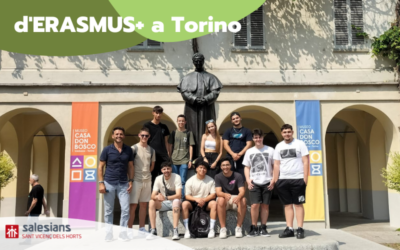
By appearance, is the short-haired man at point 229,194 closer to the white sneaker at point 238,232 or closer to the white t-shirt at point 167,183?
the white sneaker at point 238,232

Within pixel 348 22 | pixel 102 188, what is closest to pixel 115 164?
pixel 102 188

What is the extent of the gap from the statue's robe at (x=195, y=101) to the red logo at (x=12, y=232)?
7859mm

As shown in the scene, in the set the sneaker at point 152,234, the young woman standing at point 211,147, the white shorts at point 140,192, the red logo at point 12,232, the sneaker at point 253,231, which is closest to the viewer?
the sneaker at point 152,234

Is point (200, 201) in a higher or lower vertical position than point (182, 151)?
lower

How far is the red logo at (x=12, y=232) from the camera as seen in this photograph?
12.5 meters

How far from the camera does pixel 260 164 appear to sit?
693 centimetres

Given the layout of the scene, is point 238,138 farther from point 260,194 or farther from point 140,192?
point 140,192

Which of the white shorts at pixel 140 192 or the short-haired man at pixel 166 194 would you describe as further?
the white shorts at pixel 140 192

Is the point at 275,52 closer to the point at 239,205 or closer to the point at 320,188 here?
the point at 320,188

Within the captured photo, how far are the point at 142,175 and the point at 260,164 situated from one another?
1969mm

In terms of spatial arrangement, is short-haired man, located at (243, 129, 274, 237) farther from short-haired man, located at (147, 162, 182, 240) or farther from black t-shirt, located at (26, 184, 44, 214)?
black t-shirt, located at (26, 184, 44, 214)

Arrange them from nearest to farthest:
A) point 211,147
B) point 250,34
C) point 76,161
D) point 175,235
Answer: point 175,235, point 211,147, point 76,161, point 250,34

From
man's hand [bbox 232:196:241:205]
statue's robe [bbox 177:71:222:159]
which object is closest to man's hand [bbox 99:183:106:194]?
statue's robe [bbox 177:71:222:159]

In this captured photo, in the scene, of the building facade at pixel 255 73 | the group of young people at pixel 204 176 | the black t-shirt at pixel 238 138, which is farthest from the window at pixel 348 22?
the group of young people at pixel 204 176
